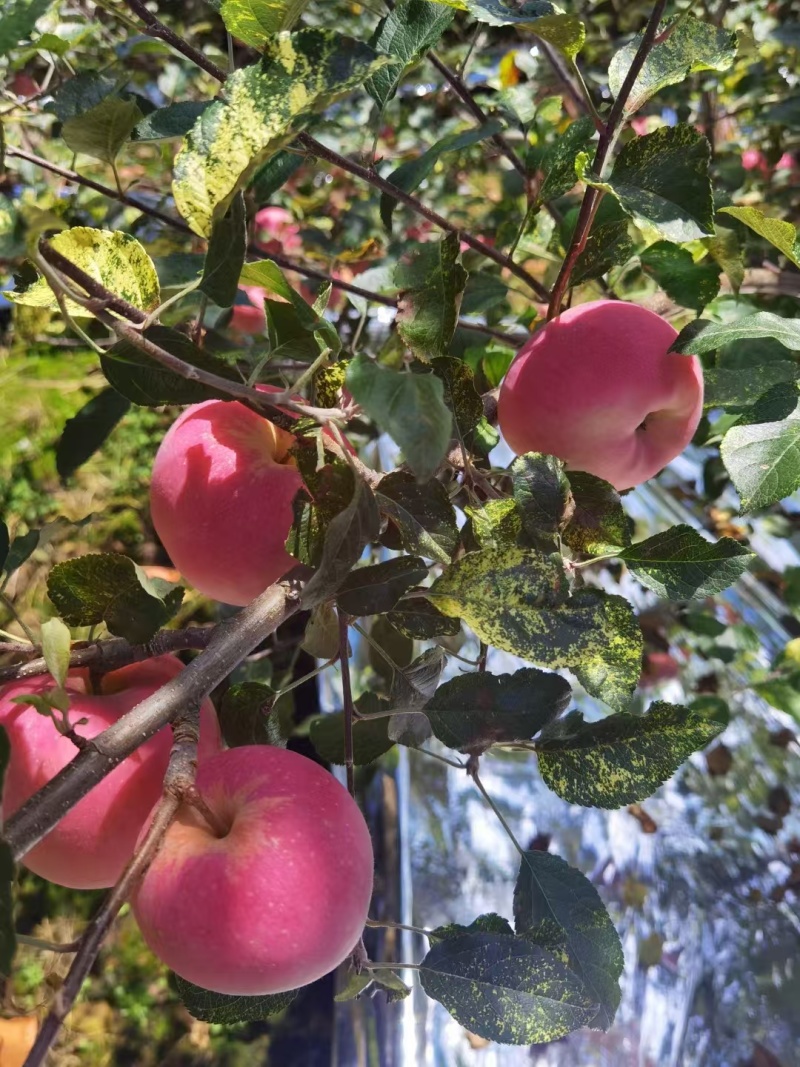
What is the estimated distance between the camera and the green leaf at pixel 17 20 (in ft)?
0.93

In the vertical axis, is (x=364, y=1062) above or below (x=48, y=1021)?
below

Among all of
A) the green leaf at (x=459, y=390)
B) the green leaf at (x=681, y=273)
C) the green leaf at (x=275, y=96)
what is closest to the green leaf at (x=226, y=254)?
the green leaf at (x=275, y=96)

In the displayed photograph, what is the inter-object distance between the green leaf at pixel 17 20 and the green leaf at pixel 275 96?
7 centimetres

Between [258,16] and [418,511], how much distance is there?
0.25 meters

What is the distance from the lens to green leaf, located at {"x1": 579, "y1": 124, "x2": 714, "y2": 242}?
1.30 ft

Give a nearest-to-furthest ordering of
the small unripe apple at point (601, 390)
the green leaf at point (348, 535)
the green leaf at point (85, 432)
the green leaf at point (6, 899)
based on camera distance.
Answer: the green leaf at point (6, 899) → the green leaf at point (348, 535) → the small unripe apple at point (601, 390) → the green leaf at point (85, 432)

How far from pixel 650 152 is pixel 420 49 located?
15 cm

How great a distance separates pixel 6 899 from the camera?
0.85 feet

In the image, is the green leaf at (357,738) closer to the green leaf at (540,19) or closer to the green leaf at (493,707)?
the green leaf at (493,707)

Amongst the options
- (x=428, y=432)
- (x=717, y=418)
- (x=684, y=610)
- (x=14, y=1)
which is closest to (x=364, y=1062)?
(x=684, y=610)

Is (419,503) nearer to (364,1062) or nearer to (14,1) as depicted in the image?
(14,1)

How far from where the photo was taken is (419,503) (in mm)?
406

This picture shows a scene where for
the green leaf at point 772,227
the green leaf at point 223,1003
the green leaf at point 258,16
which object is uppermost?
the green leaf at point 772,227

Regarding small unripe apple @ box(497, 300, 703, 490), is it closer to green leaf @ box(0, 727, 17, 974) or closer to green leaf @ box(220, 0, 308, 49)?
green leaf @ box(220, 0, 308, 49)
